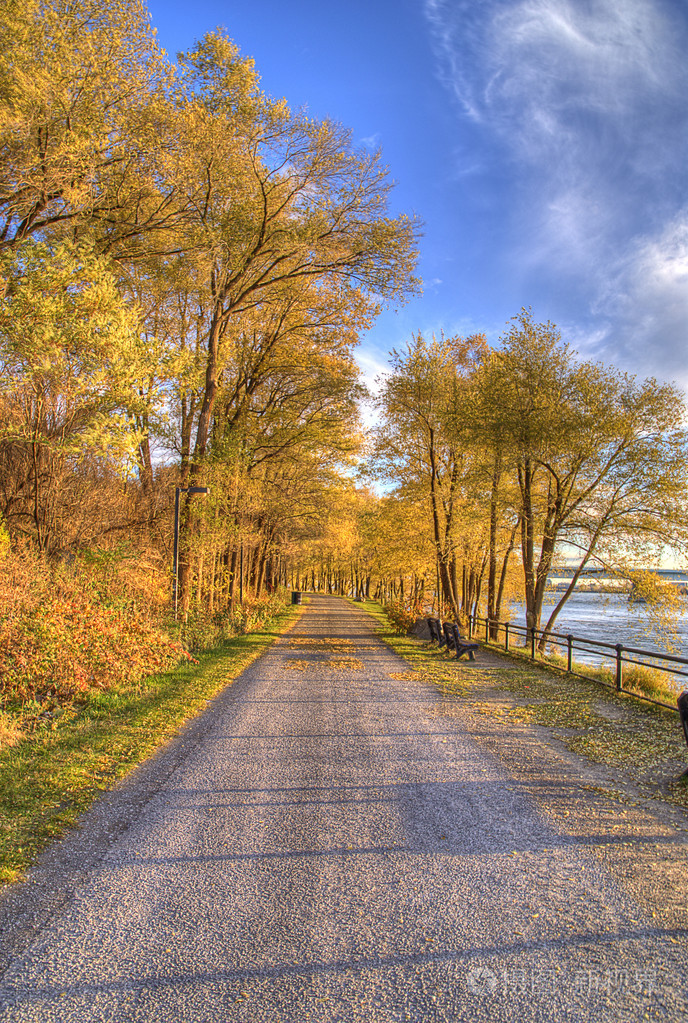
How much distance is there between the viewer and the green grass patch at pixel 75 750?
15.1 ft

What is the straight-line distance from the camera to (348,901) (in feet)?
12.1

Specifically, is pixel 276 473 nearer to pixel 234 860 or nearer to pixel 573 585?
pixel 573 585

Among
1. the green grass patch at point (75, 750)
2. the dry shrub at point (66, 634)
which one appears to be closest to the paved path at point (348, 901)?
the green grass patch at point (75, 750)

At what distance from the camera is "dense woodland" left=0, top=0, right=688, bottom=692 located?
9.87 metres

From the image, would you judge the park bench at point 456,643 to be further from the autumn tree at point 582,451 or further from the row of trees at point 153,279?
the row of trees at point 153,279

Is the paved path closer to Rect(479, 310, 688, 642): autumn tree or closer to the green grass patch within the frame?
the green grass patch

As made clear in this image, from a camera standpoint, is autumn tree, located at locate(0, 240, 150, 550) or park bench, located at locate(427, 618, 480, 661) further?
park bench, located at locate(427, 618, 480, 661)

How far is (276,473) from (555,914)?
23.9 metres

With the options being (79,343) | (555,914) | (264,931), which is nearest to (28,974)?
(264,931)

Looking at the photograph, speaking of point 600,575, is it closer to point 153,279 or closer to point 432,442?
point 432,442

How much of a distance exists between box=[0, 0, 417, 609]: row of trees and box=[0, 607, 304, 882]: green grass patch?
13.0 ft

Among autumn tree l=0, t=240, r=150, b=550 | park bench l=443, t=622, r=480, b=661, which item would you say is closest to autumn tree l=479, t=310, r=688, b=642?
park bench l=443, t=622, r=480, b=661

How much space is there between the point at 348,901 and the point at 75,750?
406 centimetres

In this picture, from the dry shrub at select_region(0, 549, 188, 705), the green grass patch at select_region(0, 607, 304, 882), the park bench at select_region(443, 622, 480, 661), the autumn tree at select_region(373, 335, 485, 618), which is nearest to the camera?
the green grass patch at select_region(0, 607, 304, 882)
